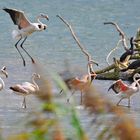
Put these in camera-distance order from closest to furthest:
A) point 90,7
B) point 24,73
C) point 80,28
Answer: point 24,73 < point 80,28 < point 90,7

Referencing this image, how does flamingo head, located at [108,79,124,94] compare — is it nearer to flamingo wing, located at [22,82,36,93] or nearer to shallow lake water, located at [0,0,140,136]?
shallow lake water, located at [0,0,140,136]

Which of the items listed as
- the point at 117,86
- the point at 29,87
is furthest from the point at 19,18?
the point at 29,87

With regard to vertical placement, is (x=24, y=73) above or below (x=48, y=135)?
below

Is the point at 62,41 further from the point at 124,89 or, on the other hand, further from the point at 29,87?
the point at 29,87

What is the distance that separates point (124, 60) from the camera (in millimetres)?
10320

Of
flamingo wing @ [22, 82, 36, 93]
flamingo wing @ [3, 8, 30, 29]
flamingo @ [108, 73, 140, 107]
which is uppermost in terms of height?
flamingo wing @ [3, 8, 30, 29]

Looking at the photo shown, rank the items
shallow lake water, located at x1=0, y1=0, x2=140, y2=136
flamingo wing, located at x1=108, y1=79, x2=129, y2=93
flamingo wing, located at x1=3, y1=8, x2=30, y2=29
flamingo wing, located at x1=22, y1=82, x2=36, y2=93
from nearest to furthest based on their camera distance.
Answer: shallow lake water, located at x1=0, y1=0, x2=140, y2=136 → flamingo wing, located at x1=22, y1=82, x2=36, y2=93 → flamingo wing, located at x1=108, y1=79, x2=129, y2=93 → flamingo wing, located at x1=3, y1=8, x2=30, y2=29

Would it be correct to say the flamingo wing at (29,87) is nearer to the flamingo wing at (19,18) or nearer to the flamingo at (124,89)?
the flamingo at (124,89)

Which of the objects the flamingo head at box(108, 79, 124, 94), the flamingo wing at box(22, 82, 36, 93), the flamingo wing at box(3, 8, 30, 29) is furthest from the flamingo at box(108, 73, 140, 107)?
the flamingo wing at box(3, 8, 30, 29)

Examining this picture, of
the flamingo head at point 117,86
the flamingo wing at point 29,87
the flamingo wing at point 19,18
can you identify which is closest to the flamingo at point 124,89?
the flamingo head at point 117,86

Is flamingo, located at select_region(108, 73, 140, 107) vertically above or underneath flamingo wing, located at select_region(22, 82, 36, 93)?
underneath

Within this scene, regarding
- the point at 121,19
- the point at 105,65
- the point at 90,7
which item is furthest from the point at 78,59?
the point at 90,7

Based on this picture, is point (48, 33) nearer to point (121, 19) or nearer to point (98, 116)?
point (121, 19)

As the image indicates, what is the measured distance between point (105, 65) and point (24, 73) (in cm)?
159
